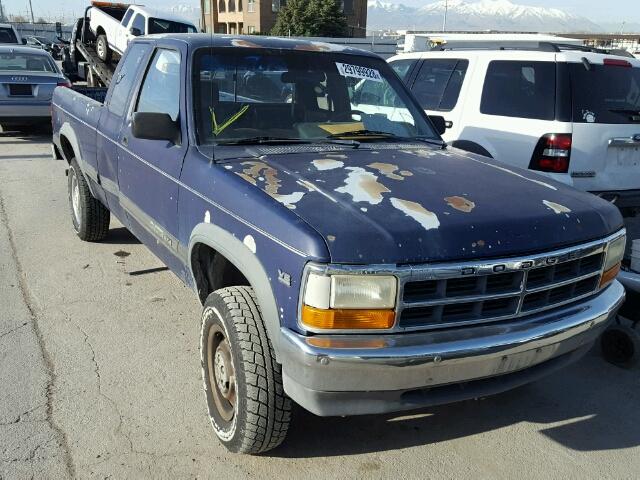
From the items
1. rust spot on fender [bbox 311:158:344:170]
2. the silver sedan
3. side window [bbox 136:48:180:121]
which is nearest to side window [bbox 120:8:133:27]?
the silver sedan

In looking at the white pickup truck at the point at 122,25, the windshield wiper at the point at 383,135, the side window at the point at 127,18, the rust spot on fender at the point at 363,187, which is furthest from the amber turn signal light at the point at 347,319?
the side window at the point at 127,18

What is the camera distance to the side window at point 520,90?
557 cm

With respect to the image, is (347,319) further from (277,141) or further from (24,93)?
(24,93)

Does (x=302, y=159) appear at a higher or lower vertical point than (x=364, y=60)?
lower

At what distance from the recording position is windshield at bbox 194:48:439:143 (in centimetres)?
350

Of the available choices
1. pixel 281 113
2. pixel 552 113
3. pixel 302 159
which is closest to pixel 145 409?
pixel 302 159

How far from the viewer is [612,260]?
2975 millimetres

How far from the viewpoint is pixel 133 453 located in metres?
2.90

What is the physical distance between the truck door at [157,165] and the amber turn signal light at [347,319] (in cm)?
138

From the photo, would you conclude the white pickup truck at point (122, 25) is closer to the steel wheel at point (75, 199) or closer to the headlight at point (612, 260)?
the steel wheel at point (75, 199)

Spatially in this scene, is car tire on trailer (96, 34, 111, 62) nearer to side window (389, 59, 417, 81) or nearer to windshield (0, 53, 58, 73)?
windshield (0, 53, 58, 73)

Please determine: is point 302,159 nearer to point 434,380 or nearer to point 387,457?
point 434,380

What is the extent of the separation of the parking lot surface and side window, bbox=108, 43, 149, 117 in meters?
→ 1.47

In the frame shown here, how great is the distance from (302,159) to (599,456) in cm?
214
